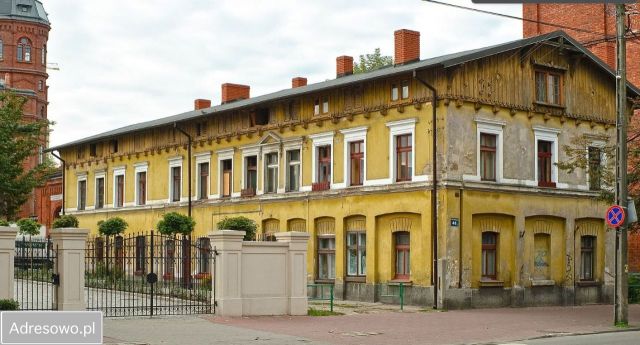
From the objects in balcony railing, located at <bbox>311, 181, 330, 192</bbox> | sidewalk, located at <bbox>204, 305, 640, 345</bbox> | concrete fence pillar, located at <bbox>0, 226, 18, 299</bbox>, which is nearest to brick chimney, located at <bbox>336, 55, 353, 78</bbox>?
balcony railing, located at <bbox>311, 181, 330, 192</bbox>

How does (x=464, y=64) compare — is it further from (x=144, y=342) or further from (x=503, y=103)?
(x=144, y=342)

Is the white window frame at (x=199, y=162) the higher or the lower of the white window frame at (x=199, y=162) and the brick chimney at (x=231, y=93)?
the lower

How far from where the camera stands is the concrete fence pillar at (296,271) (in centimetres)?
2591

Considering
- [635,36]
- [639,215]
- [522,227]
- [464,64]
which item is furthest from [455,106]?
[635,36]

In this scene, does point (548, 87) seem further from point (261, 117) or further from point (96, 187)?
point (96, 187)

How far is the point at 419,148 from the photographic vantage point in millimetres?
31984

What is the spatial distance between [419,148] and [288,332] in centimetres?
1197

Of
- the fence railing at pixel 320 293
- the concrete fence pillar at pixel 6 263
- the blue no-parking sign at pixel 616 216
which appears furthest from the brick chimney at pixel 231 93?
the concrete fence pillar at pixel 6 263

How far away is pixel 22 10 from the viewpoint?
99.6 meters

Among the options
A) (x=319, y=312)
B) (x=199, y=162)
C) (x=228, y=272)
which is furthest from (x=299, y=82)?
(x=228, y=272)

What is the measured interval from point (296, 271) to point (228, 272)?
2.12 meters

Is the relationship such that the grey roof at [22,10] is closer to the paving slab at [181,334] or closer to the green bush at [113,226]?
the green bush at [113,226]

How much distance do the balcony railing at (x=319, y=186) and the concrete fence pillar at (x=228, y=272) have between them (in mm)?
11210

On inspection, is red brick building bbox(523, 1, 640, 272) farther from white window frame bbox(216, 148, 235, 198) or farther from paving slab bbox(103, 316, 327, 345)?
paving slab bbox(103, 316, 327, 345)
